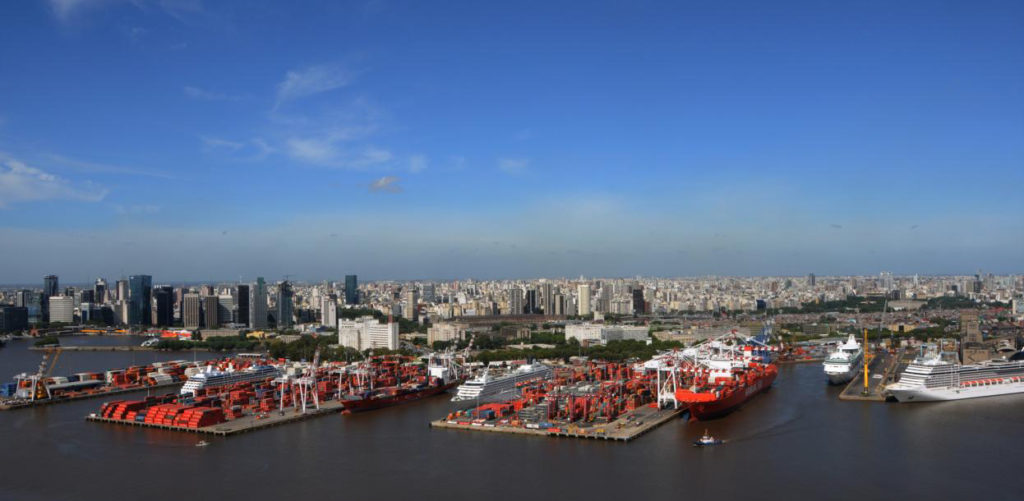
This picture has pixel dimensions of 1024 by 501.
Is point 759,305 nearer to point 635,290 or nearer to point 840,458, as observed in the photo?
point 635,290

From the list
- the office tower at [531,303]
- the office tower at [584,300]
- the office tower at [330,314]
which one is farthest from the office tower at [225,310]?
the office tower at [584,300]

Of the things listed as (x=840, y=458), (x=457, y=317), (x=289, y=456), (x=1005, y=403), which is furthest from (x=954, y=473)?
(x=457, y=317)

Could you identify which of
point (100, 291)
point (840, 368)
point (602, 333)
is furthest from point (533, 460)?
point (100, 291)

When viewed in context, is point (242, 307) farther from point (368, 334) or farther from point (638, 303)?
point (638, 303)

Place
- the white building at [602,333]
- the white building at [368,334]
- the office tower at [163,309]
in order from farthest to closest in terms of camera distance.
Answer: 1. the office tower at [163,309]
2. the white building at [602,333]
3. the white building at [368,334]

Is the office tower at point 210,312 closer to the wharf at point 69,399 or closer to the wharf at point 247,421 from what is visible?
the wharf at point 69,399

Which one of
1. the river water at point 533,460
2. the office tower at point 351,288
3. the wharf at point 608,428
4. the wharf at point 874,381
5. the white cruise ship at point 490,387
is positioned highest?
the office tower at point 351,288
